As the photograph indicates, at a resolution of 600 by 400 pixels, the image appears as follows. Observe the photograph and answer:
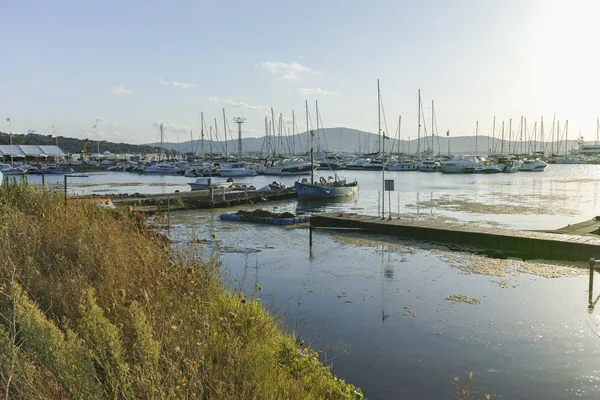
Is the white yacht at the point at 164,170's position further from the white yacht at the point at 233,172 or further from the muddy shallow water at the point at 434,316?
the muddy shallow water at the point at 434,316

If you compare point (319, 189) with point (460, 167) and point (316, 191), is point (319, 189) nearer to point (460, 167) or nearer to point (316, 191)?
point (316, 191)

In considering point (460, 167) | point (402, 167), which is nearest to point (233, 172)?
point (402, 167)

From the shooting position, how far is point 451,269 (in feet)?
42.3

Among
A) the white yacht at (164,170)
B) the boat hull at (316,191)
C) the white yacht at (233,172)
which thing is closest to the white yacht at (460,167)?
the white yacht at (233,172)

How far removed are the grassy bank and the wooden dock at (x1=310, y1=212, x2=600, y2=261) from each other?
10.6 meters

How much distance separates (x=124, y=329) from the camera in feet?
15.7

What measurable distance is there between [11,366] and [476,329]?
7209 mm

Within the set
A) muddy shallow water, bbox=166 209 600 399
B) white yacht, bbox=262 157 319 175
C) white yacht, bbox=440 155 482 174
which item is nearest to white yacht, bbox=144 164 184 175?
white yacht, bbox=262 157 319 175

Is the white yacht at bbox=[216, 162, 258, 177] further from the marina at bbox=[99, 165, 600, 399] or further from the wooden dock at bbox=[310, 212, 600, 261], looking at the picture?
the marina at bbox=[99, 165, 600, 399]

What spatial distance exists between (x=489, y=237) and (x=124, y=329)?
13.4 m

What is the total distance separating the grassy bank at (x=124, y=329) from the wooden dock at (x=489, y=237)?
10602mm

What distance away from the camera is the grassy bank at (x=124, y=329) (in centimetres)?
361

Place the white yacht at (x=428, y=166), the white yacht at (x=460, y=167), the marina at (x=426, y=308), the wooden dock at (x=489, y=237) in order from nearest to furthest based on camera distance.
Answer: the marina at (x=426, y=308)
the wooden dock at (x=489, y=237)
the white yacht at (x=460, y=167)
the white yacht at (x=428, y=166)

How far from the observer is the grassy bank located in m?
3.61
